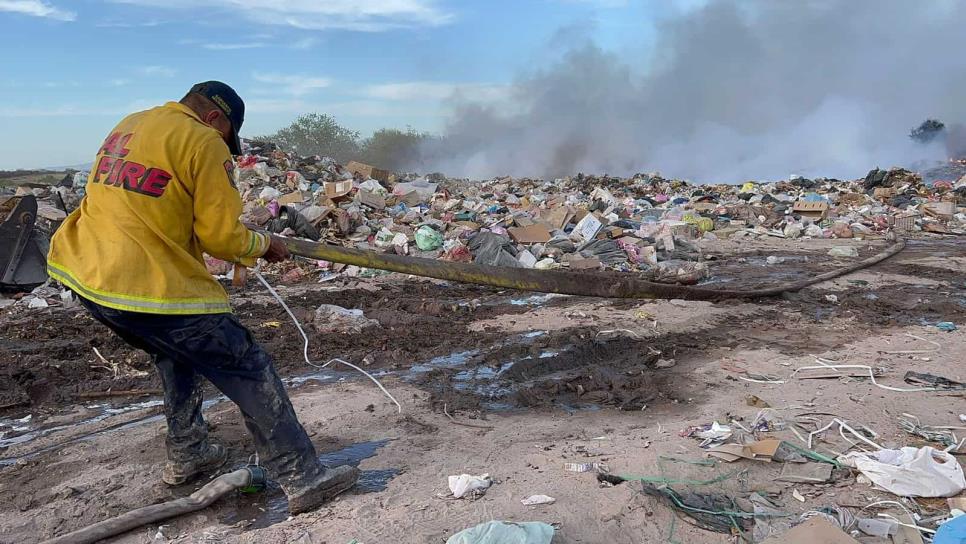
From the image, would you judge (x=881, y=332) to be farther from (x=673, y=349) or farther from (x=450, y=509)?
(x=450, y=509)

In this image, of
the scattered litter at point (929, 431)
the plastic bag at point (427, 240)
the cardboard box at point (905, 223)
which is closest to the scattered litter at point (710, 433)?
the scattered litter at point (929, 431)

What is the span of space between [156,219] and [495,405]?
88.7 inches

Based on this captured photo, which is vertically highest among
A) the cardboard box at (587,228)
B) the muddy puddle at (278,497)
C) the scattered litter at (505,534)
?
the cardboard box at (587,228)

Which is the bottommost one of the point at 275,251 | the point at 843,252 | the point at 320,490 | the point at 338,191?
the point at 320,490

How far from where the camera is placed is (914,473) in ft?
8.79

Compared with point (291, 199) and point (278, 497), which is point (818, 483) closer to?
point (278, 497)

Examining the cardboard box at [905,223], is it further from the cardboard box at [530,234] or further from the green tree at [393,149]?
the green tree at [393,149]

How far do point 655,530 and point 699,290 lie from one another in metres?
3.50

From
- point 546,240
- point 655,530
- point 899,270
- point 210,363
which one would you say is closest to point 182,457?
point 210,363

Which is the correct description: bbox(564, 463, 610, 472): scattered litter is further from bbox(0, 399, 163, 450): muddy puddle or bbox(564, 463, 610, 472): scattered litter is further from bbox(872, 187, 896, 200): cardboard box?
bbox(872, 187, 896, 200): cardboard box

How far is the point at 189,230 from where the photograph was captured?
96.0 inches

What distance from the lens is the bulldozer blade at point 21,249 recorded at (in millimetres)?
7238

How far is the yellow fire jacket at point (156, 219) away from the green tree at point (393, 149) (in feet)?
116

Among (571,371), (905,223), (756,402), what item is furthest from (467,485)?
(905,223)
